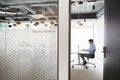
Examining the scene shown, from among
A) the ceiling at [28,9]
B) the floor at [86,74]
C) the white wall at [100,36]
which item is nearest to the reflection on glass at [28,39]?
the ceiling at [28,9]

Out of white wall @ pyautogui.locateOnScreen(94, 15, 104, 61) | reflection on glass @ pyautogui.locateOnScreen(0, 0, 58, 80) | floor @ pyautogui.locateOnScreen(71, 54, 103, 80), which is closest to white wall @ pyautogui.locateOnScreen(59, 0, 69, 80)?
reflection on glass @ pyautogui.locateOnScreen(0, 0, 58, 80)

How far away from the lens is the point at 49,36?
1970 mm

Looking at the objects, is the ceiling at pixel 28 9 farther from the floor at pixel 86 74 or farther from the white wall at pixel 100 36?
the white wall at pixel 100 36

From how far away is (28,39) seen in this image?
2.01m

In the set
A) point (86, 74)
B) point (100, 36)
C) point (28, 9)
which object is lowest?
point (86, 74)

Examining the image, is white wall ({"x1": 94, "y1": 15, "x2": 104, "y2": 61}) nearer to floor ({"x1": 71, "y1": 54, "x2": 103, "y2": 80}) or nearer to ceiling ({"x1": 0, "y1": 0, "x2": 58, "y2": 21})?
floor ({"x1": 71, "y1": 54, "x2": 103, "y2": 80})

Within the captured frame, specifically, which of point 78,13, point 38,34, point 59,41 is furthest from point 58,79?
point 78,13

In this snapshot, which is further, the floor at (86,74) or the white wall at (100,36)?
the white wall at (100,36)

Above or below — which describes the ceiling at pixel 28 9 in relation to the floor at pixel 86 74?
above

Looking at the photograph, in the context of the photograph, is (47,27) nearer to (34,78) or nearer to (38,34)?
(38,34)

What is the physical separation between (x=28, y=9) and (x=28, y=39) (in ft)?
1.45

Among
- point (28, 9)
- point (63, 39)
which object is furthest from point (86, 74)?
point (28, 9)

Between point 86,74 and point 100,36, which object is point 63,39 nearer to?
point 86,74

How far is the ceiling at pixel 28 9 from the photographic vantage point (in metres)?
1.97
